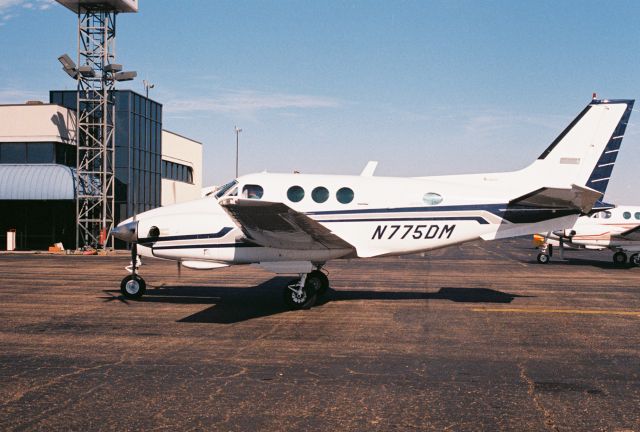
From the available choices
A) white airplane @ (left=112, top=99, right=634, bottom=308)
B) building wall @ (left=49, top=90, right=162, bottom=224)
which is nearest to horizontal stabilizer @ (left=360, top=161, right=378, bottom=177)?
white airplane @ (left=112, top=99, right=634, bottom=308)

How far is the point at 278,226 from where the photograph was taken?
1255cm

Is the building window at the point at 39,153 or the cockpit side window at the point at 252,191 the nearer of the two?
the cockpit side window at the point at 252,191

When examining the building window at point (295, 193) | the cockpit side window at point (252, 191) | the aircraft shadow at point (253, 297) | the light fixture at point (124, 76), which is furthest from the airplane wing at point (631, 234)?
the light fixture at point (124, 76)

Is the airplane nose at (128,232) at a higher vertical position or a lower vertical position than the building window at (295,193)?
lower

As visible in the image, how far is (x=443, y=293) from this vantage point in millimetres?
16453

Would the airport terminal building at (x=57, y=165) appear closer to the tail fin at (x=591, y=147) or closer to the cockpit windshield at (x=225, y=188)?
the cockpit windshield at (x=225, y=188)

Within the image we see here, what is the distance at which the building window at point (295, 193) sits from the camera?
1392 centimetres

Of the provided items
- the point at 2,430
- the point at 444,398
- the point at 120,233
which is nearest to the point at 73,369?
the point at 2,430

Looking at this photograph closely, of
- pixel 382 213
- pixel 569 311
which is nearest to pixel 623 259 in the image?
pixel 569 311

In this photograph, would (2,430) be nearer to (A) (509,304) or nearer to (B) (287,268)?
(B) (287,268)

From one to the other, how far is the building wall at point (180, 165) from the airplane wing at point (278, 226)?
31.7 m

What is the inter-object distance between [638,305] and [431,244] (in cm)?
562

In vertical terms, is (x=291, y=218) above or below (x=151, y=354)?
above

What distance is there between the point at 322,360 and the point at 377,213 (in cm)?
590
